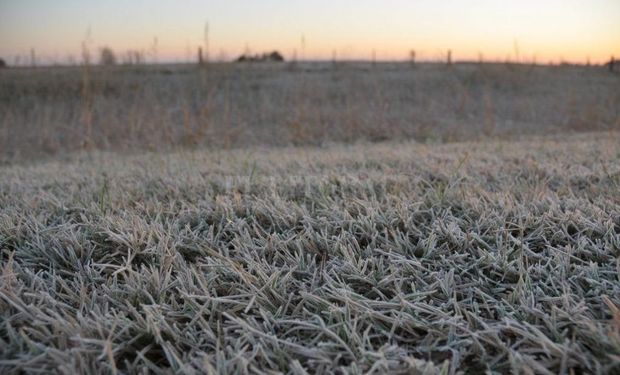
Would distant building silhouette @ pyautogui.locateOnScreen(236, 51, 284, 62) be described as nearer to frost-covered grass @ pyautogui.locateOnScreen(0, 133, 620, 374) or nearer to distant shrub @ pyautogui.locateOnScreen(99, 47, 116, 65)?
distant shrub @ pyautogui.locateOnScreen(99, 47, 116, 65)

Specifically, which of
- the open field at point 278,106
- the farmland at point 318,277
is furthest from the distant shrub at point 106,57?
the farmland at point 318,277

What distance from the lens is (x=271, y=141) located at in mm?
10289

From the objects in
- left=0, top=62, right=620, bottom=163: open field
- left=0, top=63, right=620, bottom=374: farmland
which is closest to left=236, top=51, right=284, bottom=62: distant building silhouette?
left=0, top=62, right=620, bottom=163: open field

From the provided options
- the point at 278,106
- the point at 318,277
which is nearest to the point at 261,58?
the point at 278,106

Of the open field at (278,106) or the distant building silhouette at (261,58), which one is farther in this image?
the distant building silhouette at (261,58)

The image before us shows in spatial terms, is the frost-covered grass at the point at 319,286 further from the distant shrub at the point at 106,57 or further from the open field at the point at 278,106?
the distant shrub at the point at 106,57

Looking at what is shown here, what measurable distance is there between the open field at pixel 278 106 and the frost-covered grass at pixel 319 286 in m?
6.76

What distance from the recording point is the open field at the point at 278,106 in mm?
10070

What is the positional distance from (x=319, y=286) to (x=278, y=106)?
1304cm

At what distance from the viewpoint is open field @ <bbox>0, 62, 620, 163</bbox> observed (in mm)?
10070

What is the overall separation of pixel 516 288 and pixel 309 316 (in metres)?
0.50

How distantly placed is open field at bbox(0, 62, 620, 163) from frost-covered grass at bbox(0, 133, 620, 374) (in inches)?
266

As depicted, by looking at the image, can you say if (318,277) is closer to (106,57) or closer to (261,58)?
(106,57)

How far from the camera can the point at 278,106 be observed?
1378cm
